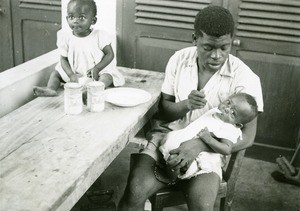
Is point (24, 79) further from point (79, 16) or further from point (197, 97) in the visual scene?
point (197, 97)

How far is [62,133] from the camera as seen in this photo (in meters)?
2.14

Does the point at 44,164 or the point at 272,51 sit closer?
the point at 44,164

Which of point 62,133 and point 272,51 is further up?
point 272,51

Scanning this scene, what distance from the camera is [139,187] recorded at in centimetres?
227

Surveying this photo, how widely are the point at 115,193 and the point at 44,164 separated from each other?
1.51m

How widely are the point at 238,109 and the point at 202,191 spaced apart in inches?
19.6

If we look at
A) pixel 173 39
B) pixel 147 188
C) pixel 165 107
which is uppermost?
pixel 173 39

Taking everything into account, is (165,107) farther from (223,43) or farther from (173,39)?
(173,39)

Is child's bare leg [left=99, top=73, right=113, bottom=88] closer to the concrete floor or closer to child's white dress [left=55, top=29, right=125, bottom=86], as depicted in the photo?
child's white dress [left=55, top=29, right=125, bottom=86]

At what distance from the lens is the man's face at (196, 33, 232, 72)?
7.73 ft

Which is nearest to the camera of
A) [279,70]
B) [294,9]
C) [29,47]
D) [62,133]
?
[62,133]

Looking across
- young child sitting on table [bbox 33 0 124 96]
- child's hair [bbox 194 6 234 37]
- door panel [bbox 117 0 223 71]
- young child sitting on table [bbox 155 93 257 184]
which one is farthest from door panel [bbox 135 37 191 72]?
young child sitting on table [bbox 155 93 257 184]

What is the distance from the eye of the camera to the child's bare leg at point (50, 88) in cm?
262

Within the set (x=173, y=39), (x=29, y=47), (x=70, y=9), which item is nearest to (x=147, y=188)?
(x=70, y=9)
